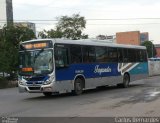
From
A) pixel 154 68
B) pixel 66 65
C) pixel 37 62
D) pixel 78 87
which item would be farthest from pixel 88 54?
pixel 154 68

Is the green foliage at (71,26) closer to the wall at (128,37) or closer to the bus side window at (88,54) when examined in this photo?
the bus side window at (88,54)

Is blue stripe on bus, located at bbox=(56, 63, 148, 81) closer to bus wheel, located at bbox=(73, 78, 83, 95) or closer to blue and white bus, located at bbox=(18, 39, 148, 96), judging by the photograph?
blue and white bus, located at bbox=(18, 39, 148, 96)

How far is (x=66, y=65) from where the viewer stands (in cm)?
2188

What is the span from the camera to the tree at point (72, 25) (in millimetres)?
64375

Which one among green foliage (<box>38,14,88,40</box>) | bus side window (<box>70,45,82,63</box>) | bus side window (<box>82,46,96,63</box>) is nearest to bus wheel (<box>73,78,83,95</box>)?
bus side window (<box>70,45,82,63</box>)

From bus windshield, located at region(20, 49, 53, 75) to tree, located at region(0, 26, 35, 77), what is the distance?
60.1ft

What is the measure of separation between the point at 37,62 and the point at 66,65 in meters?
1.58

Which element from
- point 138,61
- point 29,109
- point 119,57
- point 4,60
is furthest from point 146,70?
point 29,109

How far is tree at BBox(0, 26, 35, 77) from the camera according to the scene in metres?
40.1

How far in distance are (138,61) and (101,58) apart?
5.75 m

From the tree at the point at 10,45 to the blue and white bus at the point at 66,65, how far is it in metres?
15.3

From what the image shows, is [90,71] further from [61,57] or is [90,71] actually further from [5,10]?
[5,10]

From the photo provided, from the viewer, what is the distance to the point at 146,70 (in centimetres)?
3200

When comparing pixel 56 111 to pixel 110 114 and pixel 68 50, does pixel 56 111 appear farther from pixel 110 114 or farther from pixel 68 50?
pixel 68 50
